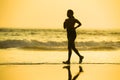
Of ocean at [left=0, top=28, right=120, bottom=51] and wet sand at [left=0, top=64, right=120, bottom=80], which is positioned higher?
wet sand at [left=0, top=64, right=120, bottom=80]

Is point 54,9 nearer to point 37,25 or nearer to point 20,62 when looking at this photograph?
point 37,25

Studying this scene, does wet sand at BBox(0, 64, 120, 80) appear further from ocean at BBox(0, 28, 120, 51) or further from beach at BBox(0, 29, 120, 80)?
A: ocean at BBox(0, 28, 120, 51)

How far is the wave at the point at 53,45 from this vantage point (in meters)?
8.54

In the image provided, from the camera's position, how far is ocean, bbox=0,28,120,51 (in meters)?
8.74

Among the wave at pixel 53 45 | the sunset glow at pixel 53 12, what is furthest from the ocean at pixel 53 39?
the sunset glow at pixel 53 12

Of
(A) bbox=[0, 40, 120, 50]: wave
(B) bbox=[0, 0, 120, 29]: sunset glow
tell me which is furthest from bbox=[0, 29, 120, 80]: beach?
(B) bbox=[0, 0, 120, 29]: sunset glow

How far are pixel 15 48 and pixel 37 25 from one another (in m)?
1.65

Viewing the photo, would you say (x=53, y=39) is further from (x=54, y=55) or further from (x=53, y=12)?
(x=54, y=55)

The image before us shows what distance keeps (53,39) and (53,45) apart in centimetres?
98

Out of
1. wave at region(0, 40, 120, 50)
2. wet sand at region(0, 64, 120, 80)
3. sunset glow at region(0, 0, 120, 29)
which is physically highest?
sunset glow at region(0, 0, 120, 29)

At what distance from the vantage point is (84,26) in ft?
35.6

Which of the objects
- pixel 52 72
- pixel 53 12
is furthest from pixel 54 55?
pixel 52 72

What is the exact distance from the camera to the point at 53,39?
9922 millimetres

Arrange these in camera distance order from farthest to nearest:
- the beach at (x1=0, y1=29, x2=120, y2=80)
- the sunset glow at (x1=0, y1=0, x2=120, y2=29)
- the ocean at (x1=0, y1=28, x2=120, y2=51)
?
the ocean at (x1=0, y1=28, x2=120, y2=51) → the sunset glow at (x1=0, y1=0, x2=120, y2=29) → the beach at (x1=0, y1=29, x2=120, y2=80)
